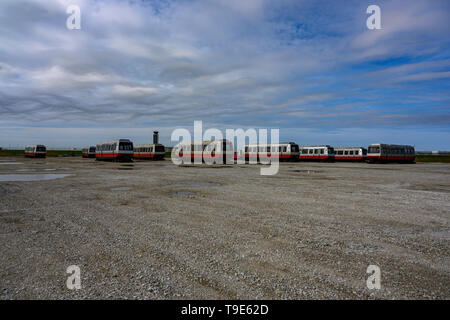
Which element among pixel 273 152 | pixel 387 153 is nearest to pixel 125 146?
pixel 273 152

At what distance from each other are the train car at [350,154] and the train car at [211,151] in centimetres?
2590

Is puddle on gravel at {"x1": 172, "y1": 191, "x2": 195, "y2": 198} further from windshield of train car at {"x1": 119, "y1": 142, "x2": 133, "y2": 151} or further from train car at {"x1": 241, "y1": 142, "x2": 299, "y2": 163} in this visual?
train car at {"x1": 241, "y1": 142, "x2": 299, "y2": 163}

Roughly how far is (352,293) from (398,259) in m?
1.89

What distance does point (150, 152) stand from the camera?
52844 millimetres

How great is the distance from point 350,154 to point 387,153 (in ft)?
25.8

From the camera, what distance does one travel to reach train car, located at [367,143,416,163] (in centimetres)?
4412

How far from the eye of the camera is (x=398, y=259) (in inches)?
194

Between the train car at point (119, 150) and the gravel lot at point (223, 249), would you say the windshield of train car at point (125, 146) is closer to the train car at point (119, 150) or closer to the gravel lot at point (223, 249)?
the train car at point (119, 150)

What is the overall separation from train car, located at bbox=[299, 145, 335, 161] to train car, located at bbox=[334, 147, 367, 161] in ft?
13.0

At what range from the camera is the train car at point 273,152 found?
47.9m

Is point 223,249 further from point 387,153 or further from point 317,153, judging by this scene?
point 317,153

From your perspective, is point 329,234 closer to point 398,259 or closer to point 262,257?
point 398,259

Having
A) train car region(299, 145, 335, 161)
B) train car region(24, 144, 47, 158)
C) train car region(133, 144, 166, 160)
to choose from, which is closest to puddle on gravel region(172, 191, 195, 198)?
train car region(133, 144, 166, 160)

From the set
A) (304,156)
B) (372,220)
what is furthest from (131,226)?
(304,156)
